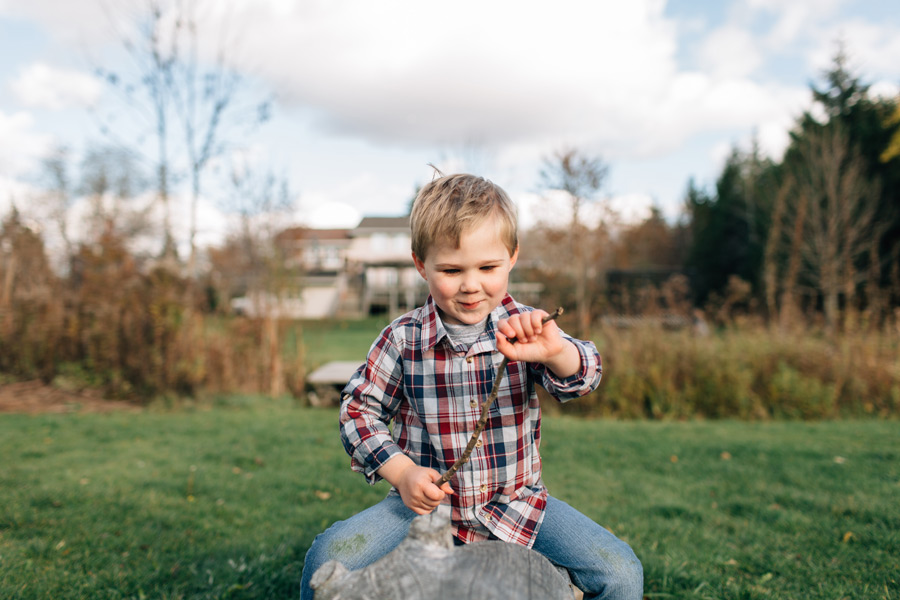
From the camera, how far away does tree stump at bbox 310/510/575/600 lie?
124 cm

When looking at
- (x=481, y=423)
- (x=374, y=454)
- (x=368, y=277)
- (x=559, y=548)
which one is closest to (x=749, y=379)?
(x=559, y=548)

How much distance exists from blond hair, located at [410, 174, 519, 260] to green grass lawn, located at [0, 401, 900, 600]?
1.92 meters

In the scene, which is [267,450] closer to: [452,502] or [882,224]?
[452,502]

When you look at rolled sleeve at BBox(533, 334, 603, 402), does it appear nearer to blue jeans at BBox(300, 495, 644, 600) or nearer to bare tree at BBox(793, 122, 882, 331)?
blue jeans at BBox(300, 495, 644, 600)

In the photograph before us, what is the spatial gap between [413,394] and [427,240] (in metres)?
0.54

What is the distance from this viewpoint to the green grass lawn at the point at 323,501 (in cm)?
286

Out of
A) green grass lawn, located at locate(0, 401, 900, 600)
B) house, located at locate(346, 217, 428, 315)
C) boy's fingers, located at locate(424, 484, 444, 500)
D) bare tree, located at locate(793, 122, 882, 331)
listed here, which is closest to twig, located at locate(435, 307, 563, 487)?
boy's fingers, located at locate(424, 484, 444, 500)

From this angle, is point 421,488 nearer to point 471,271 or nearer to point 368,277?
point 471,271

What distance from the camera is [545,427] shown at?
6.73 m

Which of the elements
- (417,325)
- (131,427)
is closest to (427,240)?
(417,325)

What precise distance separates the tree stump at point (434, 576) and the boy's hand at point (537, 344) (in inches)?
20.4

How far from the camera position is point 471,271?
6.15ft

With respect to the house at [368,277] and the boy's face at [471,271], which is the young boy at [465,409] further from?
the house at [368,277]

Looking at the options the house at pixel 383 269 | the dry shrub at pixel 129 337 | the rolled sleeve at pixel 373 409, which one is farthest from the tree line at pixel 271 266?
the house at pixel 383 269
